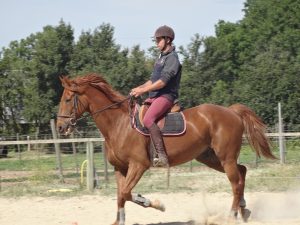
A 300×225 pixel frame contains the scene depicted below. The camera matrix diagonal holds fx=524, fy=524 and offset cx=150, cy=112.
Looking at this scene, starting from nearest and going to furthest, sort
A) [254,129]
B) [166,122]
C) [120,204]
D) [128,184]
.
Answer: [128,184] < [120,204] < [166,122] < [254,129]

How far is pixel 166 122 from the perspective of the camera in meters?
7.26

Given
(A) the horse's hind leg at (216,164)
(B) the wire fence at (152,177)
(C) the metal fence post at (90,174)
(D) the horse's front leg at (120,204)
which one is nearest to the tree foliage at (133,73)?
(B) the wire fence at (152,177)

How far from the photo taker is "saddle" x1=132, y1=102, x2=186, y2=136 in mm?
7148

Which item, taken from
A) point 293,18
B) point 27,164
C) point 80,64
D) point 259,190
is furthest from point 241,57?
point 259,190

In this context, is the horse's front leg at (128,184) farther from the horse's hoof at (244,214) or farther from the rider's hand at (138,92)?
the horse's hoof at (244,214)

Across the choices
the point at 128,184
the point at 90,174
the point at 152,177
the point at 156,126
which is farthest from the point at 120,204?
the point at 152,177

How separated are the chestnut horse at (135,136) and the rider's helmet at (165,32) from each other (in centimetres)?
101

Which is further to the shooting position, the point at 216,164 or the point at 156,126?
the point at 216,164

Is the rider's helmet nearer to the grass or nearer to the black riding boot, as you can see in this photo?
the black riding boot

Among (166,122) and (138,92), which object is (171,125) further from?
(138,92)

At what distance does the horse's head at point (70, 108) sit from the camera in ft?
23.2

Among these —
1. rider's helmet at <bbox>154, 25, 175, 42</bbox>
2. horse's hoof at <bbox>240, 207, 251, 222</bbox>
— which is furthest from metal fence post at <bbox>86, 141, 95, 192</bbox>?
rider's helmet at <bbox>154, 25, 175, 42</bbox>

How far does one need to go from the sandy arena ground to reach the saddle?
136 cm

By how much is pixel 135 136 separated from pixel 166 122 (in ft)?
1.62
